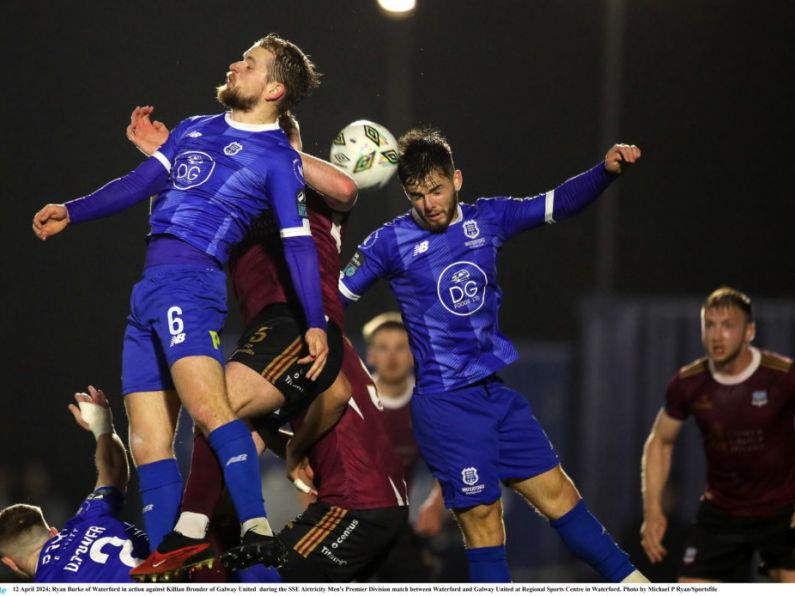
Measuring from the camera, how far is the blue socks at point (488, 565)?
383 centimetres

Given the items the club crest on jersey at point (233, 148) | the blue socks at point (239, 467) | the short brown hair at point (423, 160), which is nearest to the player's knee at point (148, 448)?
the blue socks at point (239, 467)

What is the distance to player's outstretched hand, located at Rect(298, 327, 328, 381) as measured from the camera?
3363 mm

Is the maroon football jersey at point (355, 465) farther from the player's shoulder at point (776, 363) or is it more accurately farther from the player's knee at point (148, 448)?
the player's shoulder at point (776, 363)

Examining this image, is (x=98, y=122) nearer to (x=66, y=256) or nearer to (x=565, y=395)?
(x=66, y=256)

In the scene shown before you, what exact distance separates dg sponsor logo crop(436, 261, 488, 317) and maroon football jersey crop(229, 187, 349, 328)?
0.38 meters

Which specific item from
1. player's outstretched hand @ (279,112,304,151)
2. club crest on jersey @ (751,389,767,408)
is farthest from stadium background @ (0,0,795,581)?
club crest on jersey @ (751,389,767,408)

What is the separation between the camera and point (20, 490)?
303 inches

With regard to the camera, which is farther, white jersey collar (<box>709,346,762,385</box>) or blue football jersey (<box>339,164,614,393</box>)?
white jersey collar (<box>709,346,762,385</box>)

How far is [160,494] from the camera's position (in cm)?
341

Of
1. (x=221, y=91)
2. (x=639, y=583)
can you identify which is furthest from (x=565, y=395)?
(x=221, y=91)

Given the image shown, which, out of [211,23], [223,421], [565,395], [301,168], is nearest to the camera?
[223,421]

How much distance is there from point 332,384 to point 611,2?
6.71 m

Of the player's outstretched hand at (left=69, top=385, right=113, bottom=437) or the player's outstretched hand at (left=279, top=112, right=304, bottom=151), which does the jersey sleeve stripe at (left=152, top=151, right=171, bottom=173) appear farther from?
the player's outstretched hand at (left=69, top=385, right=113, bottom=437)

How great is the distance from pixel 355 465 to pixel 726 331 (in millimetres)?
2044
